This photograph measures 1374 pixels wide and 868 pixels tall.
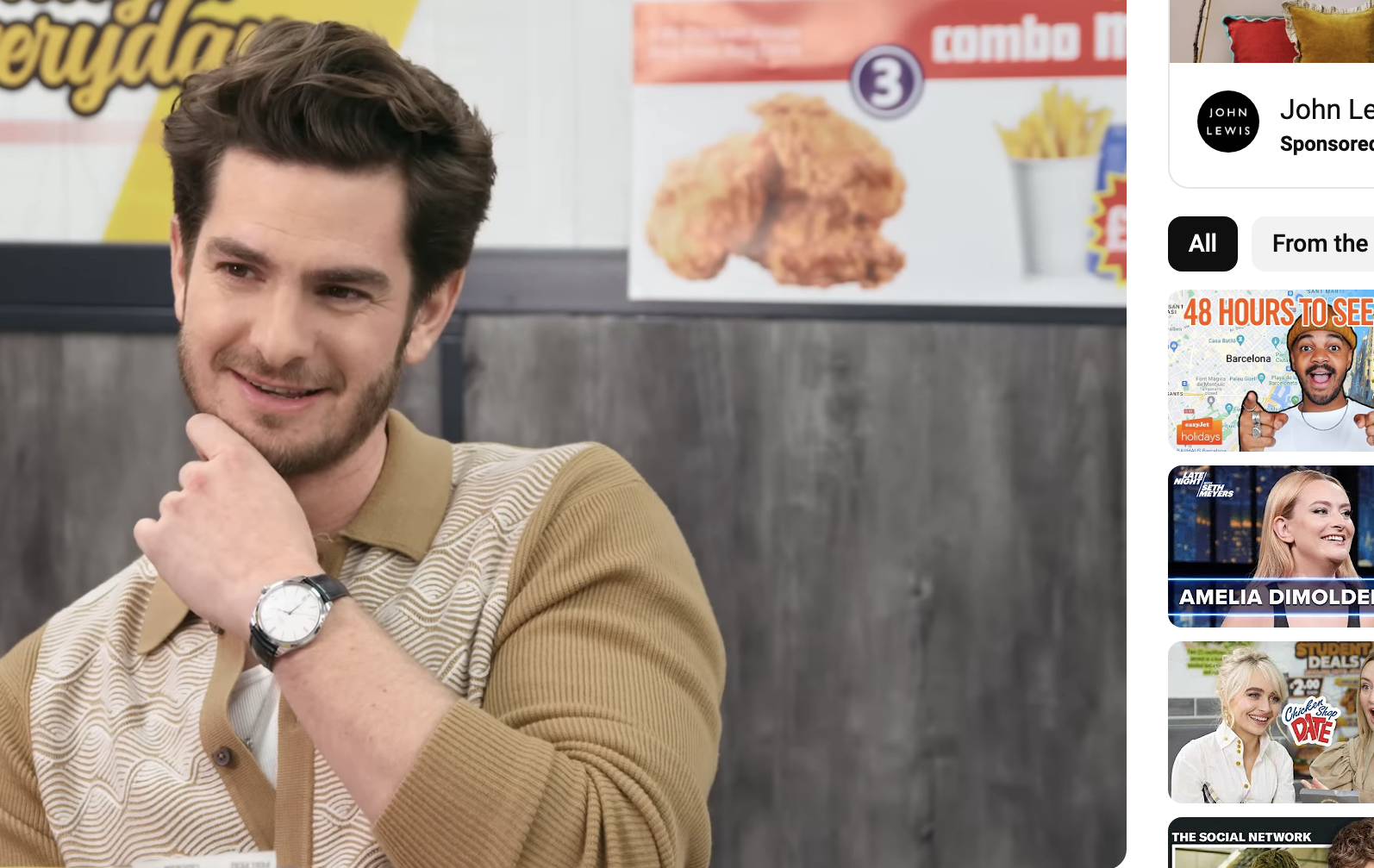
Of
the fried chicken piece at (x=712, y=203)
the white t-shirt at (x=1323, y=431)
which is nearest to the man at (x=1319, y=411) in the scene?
the white t-shirt at (x=1323, y=431)

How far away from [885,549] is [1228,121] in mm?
1569

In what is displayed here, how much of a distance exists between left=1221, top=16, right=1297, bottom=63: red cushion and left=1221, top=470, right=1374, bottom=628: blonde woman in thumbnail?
14.1 inches

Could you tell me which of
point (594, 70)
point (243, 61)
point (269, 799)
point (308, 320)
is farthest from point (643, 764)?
point (594, 70)

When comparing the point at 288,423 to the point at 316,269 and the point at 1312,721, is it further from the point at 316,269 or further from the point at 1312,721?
the point at 1312,721

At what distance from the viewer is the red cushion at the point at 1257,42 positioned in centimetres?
108

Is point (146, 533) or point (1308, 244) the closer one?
point (1308, 244)

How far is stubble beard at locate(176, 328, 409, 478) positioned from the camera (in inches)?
50.6

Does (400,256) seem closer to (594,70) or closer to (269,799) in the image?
(269,799)

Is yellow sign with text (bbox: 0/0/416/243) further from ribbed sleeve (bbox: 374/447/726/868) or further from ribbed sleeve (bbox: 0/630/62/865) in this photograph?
ribbed sleeve (bbox: 374/447/726/868)

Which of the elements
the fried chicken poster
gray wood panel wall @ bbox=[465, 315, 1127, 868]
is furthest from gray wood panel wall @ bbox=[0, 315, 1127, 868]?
the fried chicken poster

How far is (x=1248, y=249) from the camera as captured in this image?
41.6 inches

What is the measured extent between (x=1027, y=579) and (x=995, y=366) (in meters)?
0.43

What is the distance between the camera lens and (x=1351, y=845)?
1022mm

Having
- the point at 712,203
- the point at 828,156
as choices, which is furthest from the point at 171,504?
the point at 828,156
